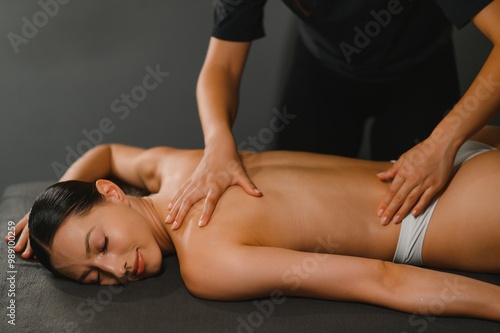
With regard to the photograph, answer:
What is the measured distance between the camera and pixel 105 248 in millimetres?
1469

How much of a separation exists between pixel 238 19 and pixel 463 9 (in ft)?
2.17

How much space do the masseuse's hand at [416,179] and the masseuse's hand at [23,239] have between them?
3.21 feet

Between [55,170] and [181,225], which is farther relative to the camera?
[55,170]

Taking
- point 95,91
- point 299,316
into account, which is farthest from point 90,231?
point 95,91

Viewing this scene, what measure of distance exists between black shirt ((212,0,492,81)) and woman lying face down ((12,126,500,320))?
417mm

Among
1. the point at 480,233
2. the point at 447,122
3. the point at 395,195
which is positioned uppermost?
the point at 447,122

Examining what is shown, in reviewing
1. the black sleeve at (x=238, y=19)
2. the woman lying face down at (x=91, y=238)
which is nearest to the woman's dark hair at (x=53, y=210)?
the woman lying face down at (x=91, y=238)

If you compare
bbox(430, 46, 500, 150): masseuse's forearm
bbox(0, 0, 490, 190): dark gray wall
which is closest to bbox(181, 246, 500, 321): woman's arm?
bbox(430, 46, 500, 150): masseuse's forearm

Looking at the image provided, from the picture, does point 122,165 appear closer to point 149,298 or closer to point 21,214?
point 21,214

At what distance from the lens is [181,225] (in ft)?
5.05

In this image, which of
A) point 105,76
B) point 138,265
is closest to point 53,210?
point 138,265

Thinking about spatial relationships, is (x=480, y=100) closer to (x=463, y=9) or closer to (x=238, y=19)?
(x=463, y=9)

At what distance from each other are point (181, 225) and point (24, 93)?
1.39 metres

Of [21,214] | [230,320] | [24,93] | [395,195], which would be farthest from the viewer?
[24,93]
